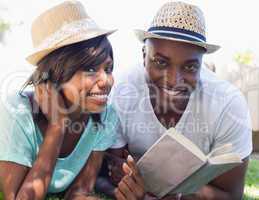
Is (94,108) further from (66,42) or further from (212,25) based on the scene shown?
(212,25)

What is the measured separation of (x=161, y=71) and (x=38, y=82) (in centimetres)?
62

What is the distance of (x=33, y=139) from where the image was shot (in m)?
2.38

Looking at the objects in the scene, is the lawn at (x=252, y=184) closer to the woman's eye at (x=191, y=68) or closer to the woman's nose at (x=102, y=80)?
the woman's nose at (x=102, y=80)

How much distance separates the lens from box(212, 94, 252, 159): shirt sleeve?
2.52 m

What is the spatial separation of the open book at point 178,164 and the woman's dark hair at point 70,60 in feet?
1.75

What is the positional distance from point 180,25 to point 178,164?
756mm

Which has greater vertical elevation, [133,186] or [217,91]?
[217,91]

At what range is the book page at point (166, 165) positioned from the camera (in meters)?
1.99

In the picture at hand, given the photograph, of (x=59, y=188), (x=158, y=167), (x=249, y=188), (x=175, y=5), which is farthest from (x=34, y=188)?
(x=249, y=188)

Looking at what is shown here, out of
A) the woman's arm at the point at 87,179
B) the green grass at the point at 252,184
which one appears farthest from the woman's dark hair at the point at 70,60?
the green grass at the point at 252,184

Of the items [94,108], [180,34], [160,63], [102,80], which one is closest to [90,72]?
[102,80]

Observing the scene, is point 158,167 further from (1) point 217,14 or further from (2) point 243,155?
(1) point 217,14

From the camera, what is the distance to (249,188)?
3.27m

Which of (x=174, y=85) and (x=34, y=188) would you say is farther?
(x=174, y=85)
